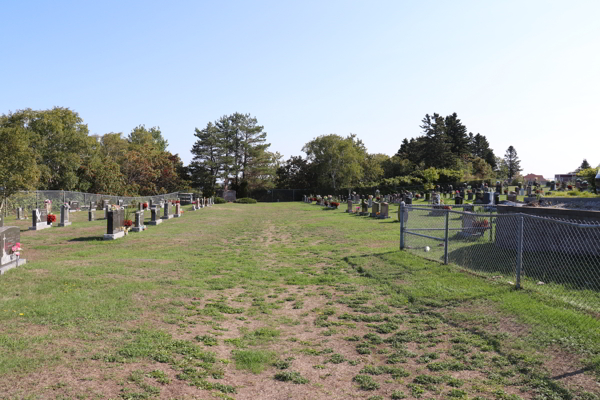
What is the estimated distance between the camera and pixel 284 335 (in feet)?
18.8

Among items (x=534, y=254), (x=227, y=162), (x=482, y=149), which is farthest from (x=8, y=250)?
(x=482, y=149)

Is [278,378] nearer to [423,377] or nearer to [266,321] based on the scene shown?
[423,377]

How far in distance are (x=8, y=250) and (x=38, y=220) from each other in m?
A: 11.6

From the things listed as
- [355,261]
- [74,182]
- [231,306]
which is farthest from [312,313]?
[74,182]

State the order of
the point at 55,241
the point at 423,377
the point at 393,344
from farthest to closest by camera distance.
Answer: the point at 55,241
the point at 393,344
the point at 423,377

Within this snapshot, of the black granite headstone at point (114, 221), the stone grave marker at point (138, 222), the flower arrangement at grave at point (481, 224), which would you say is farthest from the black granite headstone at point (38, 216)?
the flower arrangement at grave at point (481, 224)

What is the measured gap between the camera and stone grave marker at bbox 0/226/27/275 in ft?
29.5

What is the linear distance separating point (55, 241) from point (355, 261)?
11.5 meters

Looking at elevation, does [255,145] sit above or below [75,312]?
above

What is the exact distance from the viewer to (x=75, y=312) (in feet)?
20.0

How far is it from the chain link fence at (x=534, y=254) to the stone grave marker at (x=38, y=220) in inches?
673

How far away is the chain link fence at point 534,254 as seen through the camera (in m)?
7.11

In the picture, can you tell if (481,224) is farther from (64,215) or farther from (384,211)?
(64,215)

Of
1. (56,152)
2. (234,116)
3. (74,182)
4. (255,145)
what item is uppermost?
(234,116)
